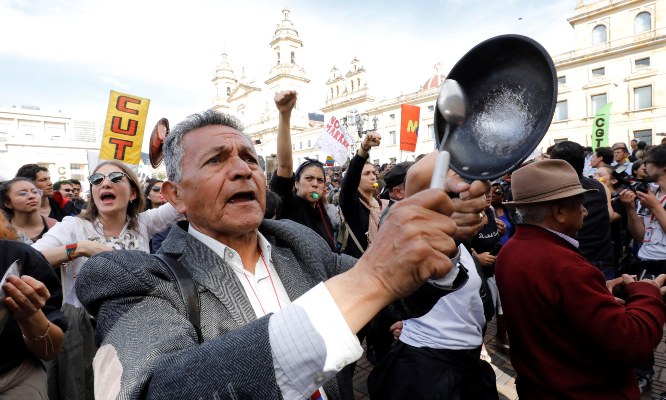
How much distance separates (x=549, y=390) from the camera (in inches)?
79.7

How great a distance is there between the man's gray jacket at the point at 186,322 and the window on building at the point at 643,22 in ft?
136

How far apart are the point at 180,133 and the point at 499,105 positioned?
1317 mm

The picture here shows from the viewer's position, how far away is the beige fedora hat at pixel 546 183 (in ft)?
7.25

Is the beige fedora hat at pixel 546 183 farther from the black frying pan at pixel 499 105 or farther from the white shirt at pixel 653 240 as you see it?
the white shirt at pixel 653 240

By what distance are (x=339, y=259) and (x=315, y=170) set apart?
2.73 meters

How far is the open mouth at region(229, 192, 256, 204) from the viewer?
1527 mm

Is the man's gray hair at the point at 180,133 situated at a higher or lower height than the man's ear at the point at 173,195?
higher

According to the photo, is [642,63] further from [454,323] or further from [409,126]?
[454,323]

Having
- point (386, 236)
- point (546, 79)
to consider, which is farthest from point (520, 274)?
point (386, 236)

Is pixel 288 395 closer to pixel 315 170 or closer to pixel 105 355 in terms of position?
pixel 105 355

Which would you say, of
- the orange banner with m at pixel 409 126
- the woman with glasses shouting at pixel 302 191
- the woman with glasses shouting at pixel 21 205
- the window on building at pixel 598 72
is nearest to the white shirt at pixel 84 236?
the woman with glasses shouting at pixel 21 205

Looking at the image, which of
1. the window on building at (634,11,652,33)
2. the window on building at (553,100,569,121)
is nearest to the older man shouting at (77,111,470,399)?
the window on building at (553,100,569,121)

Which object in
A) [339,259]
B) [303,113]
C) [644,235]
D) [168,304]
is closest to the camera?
[168,304]

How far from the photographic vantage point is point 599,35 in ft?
106
